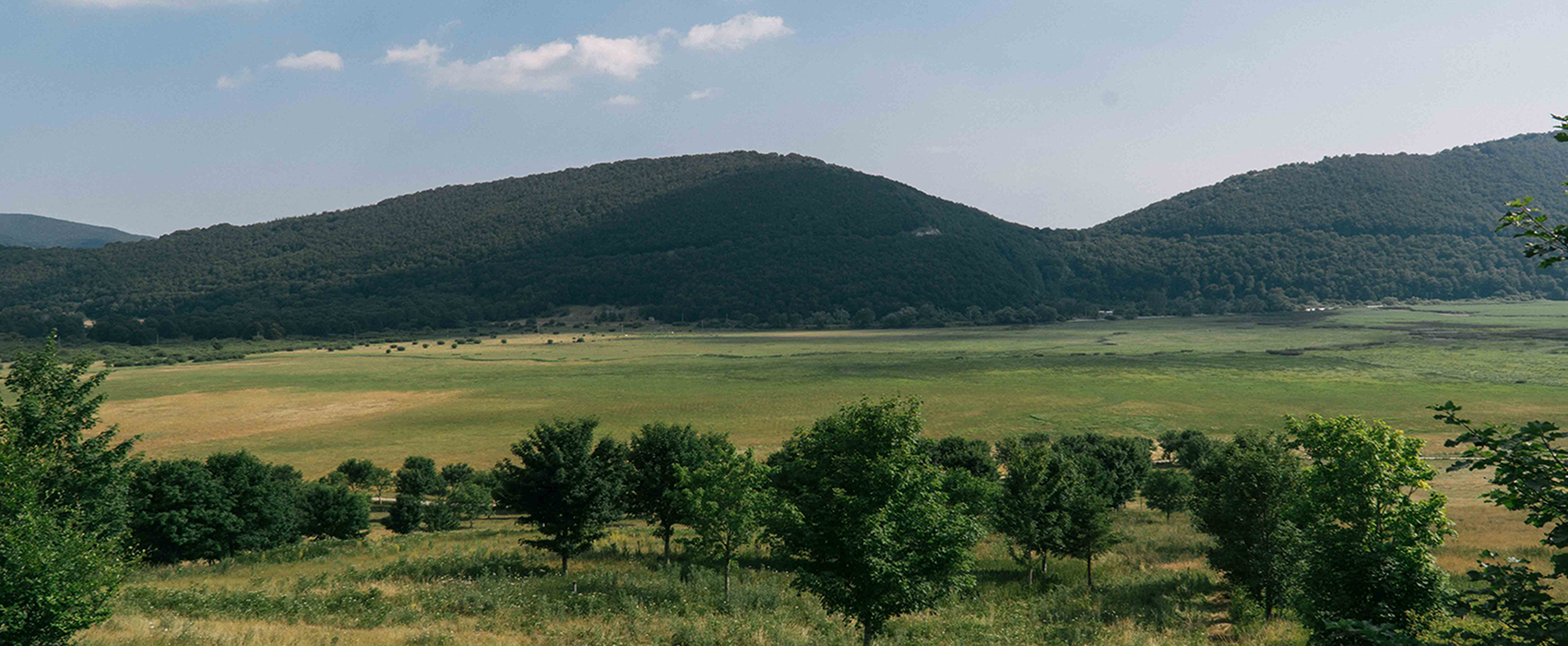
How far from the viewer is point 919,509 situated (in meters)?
16.3

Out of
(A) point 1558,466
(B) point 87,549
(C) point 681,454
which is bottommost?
(C) point 681,454

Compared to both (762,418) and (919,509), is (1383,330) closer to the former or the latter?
(762,418)

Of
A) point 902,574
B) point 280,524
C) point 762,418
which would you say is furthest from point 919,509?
point 762,418

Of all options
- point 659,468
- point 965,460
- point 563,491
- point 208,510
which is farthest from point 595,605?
point 965,460

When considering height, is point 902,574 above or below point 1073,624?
above

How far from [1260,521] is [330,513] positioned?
49.7 m

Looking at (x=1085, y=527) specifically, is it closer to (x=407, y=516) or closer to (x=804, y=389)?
(x=407, y=516)

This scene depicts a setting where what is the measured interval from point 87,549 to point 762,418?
74548mm

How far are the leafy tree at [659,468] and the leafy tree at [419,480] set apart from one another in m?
31.4

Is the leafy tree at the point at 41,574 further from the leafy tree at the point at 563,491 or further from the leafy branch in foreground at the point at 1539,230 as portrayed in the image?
the leafy branch in foreground at the point at 1539,230

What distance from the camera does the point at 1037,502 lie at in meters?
32.0

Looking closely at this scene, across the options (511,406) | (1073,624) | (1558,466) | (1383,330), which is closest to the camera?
(1558,466)

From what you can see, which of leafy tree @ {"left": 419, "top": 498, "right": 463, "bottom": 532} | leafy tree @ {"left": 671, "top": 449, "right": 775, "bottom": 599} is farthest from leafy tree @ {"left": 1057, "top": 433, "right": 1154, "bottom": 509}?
leafy tree @ {"left": 419, "top": 498, "right": 463, "bottom": 532}

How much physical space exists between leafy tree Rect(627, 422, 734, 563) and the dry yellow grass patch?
64321mm
